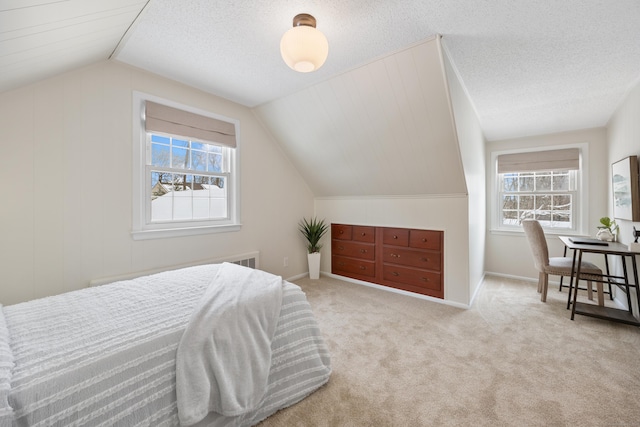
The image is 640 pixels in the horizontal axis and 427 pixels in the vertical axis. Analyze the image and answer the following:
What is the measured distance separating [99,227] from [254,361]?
1838mm

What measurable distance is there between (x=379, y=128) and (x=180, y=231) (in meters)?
2.30

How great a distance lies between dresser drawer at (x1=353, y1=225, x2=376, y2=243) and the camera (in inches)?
143

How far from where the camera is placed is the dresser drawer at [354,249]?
3.64 metres

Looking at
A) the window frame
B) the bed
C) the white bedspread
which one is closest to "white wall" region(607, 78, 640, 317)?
the window frame

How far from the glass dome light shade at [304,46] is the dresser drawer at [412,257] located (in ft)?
8.13

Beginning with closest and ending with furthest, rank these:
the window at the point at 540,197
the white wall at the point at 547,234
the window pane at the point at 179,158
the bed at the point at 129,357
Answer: the bed at the point at 129,357 → the window pane at the point at 179,158 → the white wall at the point at 547,234 → the window at the point at 540,197

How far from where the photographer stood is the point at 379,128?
274 centimetres

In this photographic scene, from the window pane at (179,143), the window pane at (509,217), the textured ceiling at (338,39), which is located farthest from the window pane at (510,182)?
the window pane at (179,143)

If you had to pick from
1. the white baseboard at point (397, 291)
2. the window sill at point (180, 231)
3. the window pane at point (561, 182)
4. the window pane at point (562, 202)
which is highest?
the window pane at point (561, 182)

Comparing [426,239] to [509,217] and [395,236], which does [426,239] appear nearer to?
[395,236]

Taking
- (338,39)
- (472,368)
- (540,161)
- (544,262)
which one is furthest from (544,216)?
(338,39)

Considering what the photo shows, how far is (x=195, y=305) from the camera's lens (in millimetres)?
1405

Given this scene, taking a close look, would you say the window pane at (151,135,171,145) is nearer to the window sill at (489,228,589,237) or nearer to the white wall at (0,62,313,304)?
the white wall at (0,62,313,304)

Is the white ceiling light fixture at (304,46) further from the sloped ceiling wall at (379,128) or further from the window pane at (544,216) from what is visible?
the window pane at (544,216)
